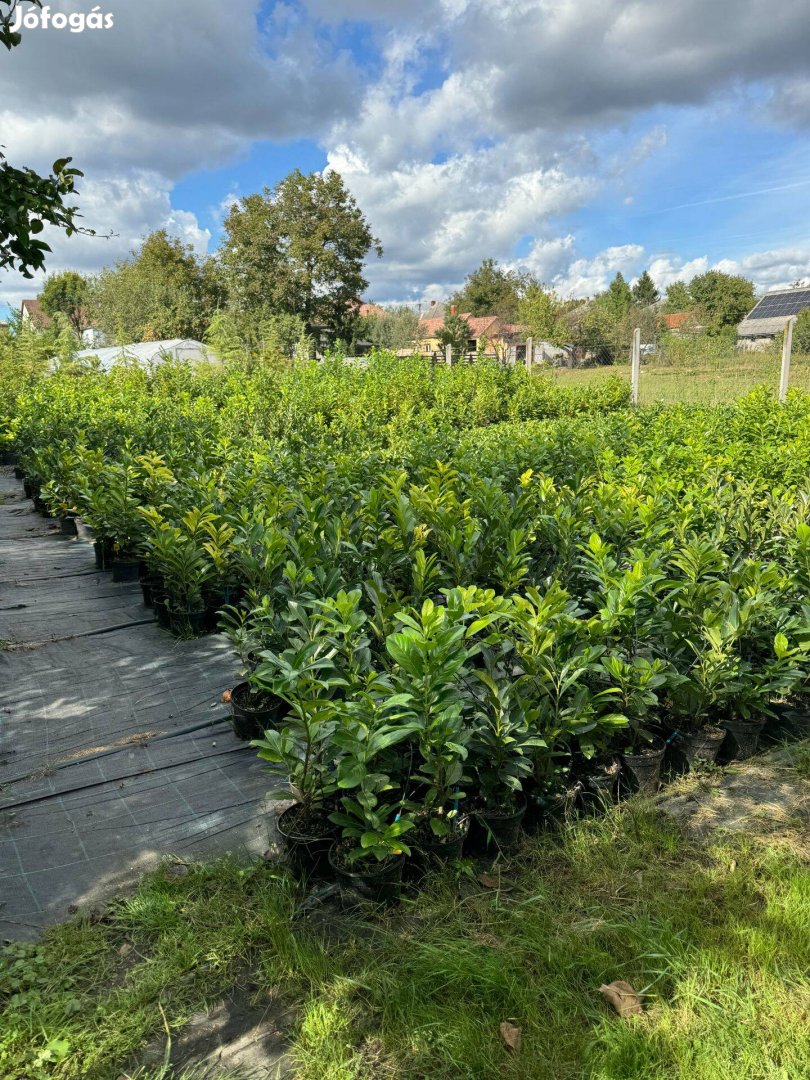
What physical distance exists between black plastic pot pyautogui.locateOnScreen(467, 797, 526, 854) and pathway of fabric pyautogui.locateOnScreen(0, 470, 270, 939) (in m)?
0.76

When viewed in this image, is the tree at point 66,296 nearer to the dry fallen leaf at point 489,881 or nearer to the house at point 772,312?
the house at point 772,312

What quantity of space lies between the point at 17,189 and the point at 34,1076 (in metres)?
2.67

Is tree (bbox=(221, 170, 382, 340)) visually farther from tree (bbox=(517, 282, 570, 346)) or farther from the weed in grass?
the weed in grass

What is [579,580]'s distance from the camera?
374 cm

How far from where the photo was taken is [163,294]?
129 feet

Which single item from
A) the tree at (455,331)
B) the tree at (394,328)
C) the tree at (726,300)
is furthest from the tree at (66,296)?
the tree at (726,300)

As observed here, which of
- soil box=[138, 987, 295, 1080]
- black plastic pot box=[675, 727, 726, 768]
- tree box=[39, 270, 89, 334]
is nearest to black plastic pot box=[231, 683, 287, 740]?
soil box=[138, 987, 295, 1080]

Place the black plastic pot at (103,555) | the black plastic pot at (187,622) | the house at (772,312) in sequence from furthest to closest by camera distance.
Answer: the house at (772,312) → the black plastic pot at (103,555) → the black plastic pot at (187,622)

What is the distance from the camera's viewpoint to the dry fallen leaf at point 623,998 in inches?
69.1

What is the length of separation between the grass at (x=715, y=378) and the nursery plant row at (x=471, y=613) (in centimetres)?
874

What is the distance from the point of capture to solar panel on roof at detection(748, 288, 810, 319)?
78.5ft

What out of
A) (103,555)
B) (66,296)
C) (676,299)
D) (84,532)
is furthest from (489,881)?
(676,299)

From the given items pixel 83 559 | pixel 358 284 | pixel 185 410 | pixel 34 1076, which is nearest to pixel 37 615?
pixel 83 559

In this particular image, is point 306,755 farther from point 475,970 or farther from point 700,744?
point 700,744
